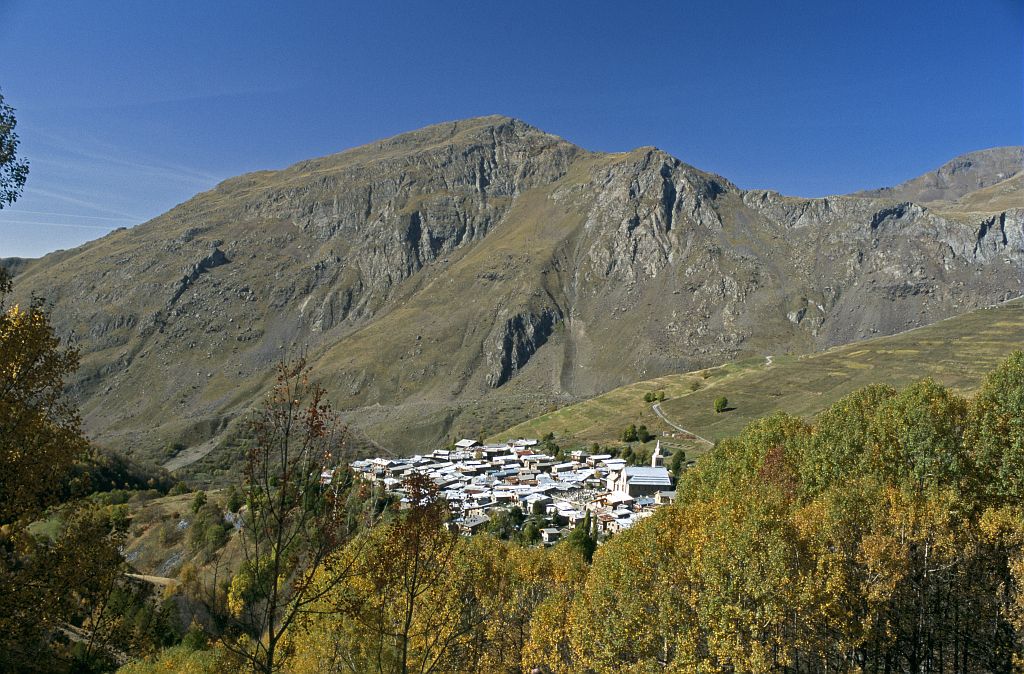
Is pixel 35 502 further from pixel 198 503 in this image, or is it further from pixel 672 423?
pixel 672 423

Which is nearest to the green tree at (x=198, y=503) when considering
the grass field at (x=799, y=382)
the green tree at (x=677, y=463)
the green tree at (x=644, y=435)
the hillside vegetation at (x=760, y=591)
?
the hillside vegetation at (x=760, y=591)

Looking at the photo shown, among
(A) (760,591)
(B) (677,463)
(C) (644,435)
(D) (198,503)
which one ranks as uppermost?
(A) (760,591)

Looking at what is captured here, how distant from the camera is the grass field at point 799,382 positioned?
322 feet

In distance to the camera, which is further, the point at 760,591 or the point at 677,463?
the point at 677,463

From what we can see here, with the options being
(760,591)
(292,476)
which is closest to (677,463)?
(760,591)

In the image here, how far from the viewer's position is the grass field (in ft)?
322

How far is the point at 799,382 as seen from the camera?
374 feet

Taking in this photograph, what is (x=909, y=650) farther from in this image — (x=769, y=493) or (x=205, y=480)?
(x=205, y=480)

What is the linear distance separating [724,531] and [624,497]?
156ft

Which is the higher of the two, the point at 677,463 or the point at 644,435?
the point at 644,435

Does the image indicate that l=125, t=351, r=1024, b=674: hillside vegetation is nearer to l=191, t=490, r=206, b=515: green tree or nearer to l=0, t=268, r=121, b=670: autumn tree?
l=0, t=268, r=121, b=670: autumn tree

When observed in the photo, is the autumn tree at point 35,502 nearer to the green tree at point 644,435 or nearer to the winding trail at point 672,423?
the winding trail at point 672,423

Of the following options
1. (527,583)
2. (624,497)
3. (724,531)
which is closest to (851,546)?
(724,531)

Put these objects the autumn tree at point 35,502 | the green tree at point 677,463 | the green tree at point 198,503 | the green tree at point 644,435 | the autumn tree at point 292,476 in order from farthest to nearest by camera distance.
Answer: the green tree at point 644,435, the green tree at point 677,463, the green tree at point 198,503, the autumn tree at point 35,502, the autumn tree at point 292,476
